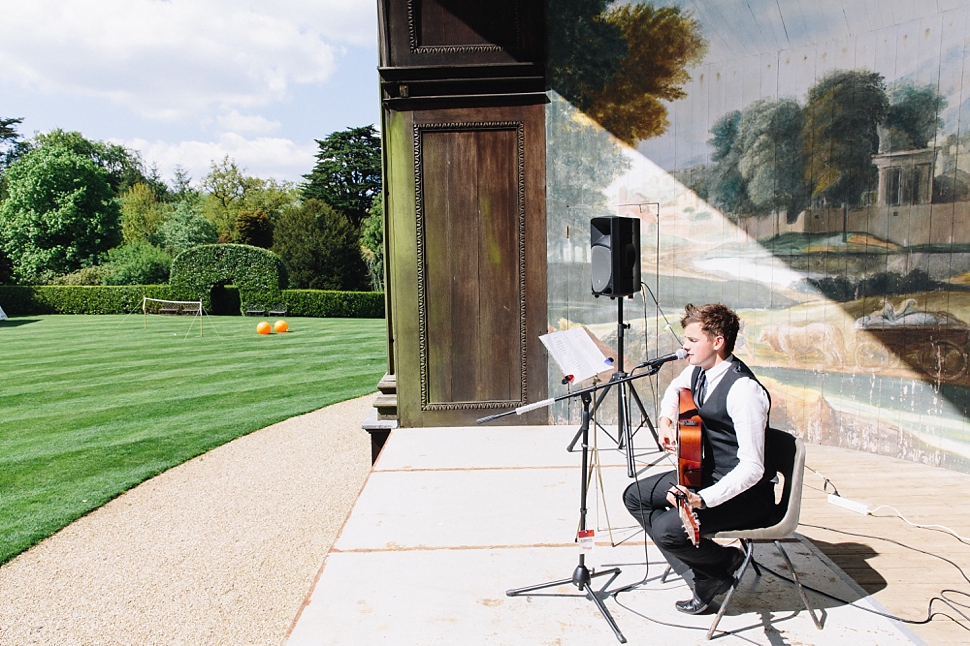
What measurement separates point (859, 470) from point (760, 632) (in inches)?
129

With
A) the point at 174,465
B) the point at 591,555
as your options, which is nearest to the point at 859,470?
the point at 591,555

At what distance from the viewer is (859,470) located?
5.71 m

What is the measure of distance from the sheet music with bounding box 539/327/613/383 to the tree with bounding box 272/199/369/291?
3202 centimetres

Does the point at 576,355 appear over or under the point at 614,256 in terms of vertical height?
under

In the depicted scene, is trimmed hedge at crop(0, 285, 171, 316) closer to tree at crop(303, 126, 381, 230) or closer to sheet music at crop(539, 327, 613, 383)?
tree at crop(303, 126, 381, 230)

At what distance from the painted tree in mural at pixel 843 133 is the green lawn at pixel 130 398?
6878 millimetres

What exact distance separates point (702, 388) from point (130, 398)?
9.63 m

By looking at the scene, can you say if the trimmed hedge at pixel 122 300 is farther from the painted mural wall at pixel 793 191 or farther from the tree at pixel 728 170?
the tree at pixel 728 170

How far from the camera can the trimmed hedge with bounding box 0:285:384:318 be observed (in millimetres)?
28781

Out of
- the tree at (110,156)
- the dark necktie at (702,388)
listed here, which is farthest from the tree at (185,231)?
the dark necktie at (702,388)

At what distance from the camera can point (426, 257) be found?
675cm

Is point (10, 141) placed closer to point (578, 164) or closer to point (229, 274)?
point (229, 274)

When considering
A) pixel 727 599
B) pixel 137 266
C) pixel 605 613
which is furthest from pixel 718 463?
pixel 137 266

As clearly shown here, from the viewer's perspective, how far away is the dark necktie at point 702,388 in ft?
10.3
